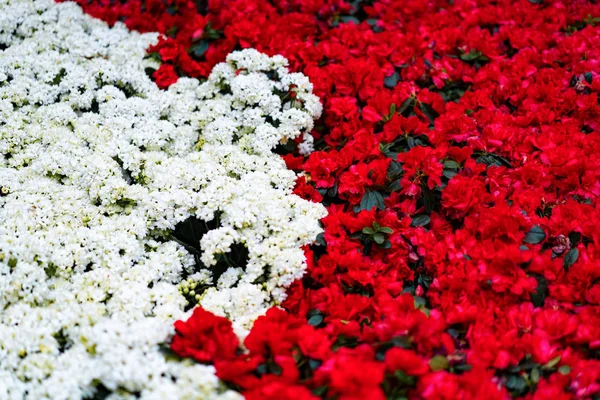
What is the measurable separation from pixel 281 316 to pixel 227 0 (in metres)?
2.70

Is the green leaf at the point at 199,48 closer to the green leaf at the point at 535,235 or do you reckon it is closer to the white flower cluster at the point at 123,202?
the white flower cluster at the point at 123,202

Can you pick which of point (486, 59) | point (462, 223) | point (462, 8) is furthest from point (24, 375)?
point (462, 8)

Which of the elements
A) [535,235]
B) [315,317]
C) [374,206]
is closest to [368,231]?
[374,206]

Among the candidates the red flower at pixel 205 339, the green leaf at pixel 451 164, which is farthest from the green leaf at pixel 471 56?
the red flower at pixel 205 339

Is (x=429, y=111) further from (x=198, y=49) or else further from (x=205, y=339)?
(x=205, y=339)

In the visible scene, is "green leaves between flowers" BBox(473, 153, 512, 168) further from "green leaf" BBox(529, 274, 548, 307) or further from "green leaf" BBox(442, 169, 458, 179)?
"green leaf" BBox(529, 274, 548, 307)

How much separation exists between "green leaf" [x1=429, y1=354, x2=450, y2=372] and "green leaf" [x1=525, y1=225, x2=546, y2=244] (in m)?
0.77

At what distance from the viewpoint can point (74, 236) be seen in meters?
2.48

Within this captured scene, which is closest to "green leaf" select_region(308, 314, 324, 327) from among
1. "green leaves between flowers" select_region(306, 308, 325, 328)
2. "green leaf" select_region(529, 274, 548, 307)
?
"green leaves between flowers" select_region(306, 308, 325, 328)

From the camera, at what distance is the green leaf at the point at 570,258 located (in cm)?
231

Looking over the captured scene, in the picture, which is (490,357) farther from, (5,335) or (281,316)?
(5,335)

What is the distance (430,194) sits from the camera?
265 centimetres

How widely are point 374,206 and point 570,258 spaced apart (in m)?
0.83

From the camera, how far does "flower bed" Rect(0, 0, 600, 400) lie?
192 centimetres
